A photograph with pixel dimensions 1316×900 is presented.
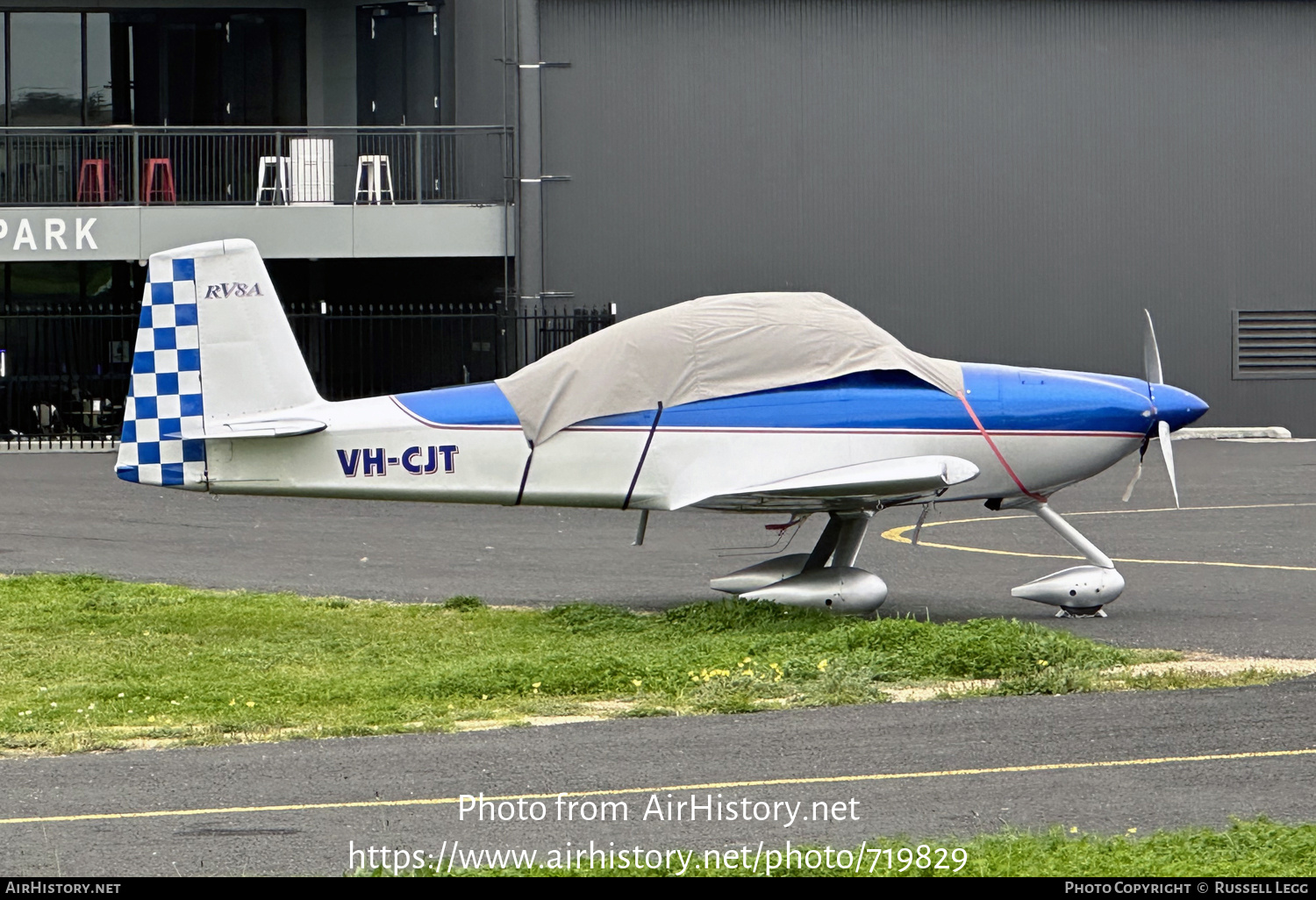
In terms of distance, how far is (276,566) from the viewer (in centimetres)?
1602

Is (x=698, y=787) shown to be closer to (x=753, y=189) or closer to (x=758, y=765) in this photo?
(x=758, y=765)

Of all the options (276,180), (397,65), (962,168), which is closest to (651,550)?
(276,180)

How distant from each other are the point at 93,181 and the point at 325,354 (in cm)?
461

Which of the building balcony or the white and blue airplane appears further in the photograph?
the building balcony

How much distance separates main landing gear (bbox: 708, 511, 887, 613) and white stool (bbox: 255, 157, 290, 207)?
16.1 m

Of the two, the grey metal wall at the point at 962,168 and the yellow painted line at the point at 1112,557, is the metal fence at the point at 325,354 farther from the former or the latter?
the yellow painted line at the point at 1112,557

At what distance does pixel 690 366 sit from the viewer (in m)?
12.5

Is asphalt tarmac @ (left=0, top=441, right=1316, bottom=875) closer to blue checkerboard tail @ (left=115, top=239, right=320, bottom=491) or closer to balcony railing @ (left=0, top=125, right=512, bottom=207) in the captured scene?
blue checkerboard tail @ (left=115, top=239, right=320, bottom=491)

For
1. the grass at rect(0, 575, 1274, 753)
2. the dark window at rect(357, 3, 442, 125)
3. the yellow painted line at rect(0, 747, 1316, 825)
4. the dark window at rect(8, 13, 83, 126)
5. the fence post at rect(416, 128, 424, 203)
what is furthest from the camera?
the dark window at rect(8, 13, 83, 126)

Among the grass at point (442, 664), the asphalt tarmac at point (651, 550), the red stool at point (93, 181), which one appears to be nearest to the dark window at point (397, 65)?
the red stool at point (93, 181)

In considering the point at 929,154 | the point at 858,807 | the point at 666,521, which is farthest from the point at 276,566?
the point at 929,154

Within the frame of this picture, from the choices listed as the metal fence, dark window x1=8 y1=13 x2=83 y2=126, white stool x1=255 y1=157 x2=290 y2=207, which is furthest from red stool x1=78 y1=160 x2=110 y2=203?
dark window x1=8 y1=13 x2=83 y2=126

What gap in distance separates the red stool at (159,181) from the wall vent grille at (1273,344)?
17224 millimetres

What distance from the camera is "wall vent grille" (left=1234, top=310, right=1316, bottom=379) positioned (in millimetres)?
29656
